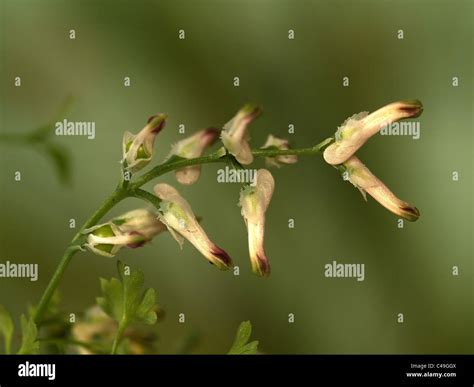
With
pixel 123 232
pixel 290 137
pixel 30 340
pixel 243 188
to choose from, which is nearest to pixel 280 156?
pixel 243 188

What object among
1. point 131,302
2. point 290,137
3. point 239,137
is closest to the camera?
point 239,137

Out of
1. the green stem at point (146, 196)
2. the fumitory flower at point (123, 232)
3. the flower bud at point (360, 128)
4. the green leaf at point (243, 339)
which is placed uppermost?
the flower bud at point (360, 128)

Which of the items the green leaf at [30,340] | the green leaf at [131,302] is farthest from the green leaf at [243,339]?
the green leaf at [30,340]

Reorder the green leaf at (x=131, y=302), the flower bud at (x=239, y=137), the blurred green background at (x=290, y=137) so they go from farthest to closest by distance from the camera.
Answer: the blurred green background at (x=290, y=137), the green leaf at (x=131, y=302), the flower bud at (x=239, y=137)

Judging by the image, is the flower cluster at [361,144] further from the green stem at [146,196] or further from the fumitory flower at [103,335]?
the fumitory flower at [103,335]

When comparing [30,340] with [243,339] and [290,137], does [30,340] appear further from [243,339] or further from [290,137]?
[290,137]
